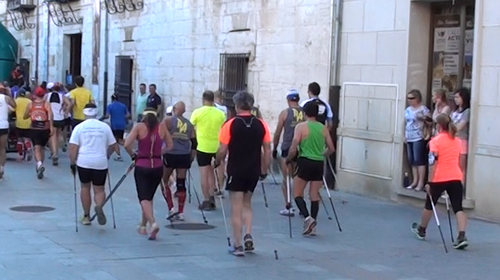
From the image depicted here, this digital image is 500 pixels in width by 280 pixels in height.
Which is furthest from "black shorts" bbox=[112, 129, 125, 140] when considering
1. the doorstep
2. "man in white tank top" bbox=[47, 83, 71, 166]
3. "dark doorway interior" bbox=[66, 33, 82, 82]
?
"dark doorway interior" bbox=[66, 33, 82, 82]

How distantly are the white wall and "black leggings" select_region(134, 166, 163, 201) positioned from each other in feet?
21.0

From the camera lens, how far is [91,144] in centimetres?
1152

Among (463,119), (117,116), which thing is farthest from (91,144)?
(117,116)

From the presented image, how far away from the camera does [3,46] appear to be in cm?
3362

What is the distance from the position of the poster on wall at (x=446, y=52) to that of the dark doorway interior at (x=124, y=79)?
1233 centimetres

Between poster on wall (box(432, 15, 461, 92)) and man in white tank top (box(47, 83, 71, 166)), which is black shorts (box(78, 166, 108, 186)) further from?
man in white tank top (box(47, 83, 71, 166))

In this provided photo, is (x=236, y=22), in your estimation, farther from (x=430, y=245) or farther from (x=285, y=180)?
(x=430, y=245)

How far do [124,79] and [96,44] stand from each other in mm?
2230

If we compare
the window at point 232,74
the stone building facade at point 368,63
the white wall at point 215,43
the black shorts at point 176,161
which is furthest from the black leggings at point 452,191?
the window at point 232,74

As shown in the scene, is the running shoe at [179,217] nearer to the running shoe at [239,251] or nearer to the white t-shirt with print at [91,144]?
the white t-shirt with print at [91,144]

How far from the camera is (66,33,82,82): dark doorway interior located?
1199 inches

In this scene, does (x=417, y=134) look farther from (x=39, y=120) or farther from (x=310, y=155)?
(x=39, y=120)

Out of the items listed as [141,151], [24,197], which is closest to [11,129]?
[24,197]

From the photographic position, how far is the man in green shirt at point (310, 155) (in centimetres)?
1145
